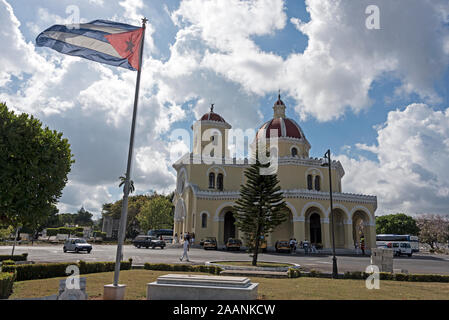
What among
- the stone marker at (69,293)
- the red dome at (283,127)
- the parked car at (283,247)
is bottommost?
the parked car at (283,247)

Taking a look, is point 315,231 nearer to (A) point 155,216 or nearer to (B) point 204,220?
(B) point 204,220

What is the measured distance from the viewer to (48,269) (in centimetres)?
1247

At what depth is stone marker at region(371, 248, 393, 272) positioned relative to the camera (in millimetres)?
14743

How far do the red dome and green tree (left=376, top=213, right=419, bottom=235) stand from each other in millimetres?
46177

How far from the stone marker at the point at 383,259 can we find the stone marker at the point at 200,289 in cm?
1026

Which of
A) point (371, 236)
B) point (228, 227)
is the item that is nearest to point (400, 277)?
point (371, 236)

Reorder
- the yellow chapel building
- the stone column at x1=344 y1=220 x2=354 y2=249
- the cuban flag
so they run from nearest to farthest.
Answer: the cuban flag
the yellow chapel building
the stone column at x1=344 y1=220 x2=354 y2=249

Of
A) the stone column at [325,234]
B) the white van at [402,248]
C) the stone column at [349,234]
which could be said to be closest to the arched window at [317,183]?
the stone column at [349,234]

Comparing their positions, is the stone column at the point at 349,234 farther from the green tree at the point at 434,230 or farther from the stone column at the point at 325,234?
the green tree at the point at 434,230

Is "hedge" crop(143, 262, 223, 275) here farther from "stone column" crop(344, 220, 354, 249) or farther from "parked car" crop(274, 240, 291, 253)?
"stone column" crop(344, 220, 354, 249)

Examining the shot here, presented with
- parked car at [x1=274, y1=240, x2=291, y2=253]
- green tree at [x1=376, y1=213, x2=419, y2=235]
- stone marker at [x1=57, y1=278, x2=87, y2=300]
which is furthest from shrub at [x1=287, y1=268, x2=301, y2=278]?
green tree at [x1=376, y1=213, x2=419, y2=235]

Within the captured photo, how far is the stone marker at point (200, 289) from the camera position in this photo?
6.86 m
